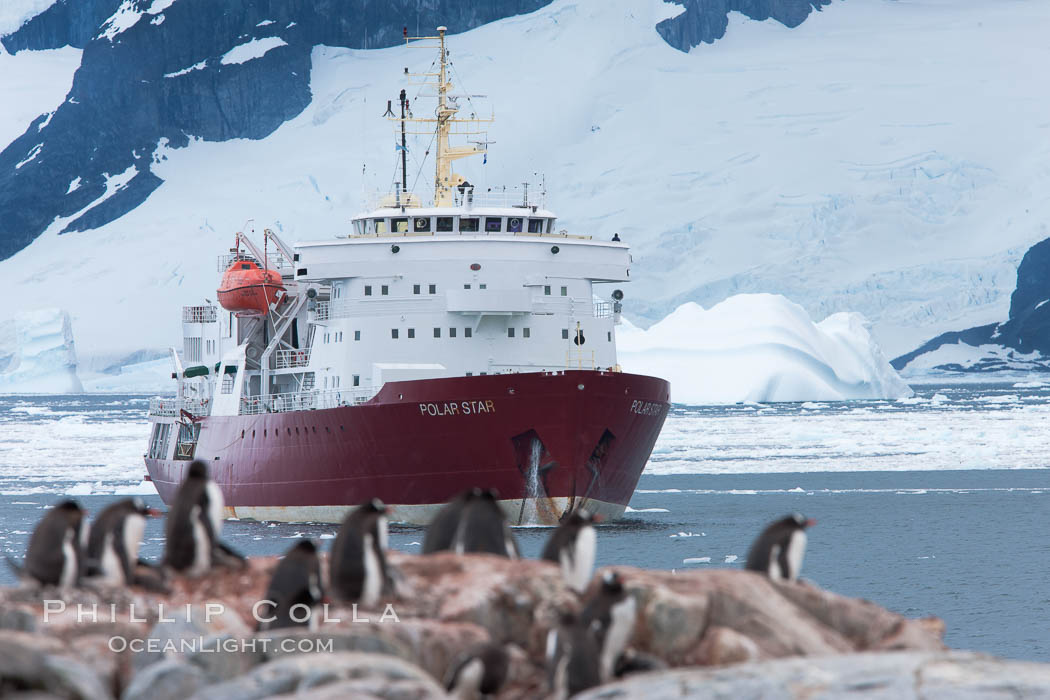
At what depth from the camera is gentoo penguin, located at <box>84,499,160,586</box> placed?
31.1 ft

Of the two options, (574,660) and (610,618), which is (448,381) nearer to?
(610,618)

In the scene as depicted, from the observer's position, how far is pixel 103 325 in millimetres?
132000

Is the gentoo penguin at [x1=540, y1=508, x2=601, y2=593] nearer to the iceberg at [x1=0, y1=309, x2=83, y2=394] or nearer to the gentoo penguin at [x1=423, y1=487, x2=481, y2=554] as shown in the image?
the gentoo penguin at [x1=423, y1=487, x2=481, y2=554]

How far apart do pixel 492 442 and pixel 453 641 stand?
1580cm

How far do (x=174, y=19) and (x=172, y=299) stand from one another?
6176 cm

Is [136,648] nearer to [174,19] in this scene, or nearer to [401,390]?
[401,390]

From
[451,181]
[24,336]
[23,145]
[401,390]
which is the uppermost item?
[23,145]

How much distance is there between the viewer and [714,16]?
482ft

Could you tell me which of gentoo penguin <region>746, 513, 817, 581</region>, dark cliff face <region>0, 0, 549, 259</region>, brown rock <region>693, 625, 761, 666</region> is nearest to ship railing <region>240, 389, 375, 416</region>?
gentoo penguin <region>746, 513, 817, 581</region>

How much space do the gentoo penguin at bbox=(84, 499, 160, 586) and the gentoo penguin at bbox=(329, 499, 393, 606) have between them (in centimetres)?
125

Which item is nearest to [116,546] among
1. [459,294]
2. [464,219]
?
[459,294]

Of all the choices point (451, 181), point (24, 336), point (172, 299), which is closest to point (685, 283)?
point (24, 336)

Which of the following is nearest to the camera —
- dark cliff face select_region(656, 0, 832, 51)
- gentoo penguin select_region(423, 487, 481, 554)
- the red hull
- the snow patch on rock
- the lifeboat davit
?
gentoo penguin select_region(423, 487, 481, 554)

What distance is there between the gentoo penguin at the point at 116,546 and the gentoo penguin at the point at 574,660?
274cm
